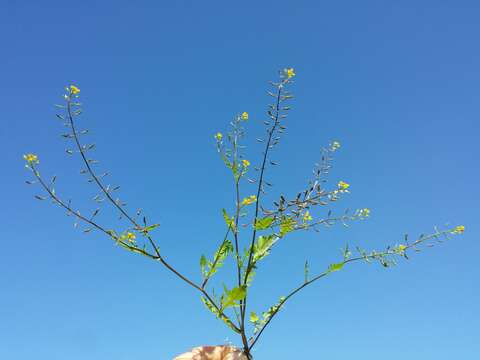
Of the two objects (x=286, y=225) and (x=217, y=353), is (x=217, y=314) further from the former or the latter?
(x=286, y=225)

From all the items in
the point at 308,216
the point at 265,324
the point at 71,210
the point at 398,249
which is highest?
the point at 71,210

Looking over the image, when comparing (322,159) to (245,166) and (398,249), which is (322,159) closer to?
(245,166)

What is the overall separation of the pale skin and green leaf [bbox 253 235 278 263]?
2.34ft

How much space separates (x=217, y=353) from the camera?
3.22 m

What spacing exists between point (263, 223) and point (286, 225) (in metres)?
0.20

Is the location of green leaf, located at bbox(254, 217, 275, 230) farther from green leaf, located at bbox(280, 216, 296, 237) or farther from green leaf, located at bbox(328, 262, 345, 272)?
green leaf, located at bbox(328, 262, 345, 272)

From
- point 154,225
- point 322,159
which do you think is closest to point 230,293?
point 154,225

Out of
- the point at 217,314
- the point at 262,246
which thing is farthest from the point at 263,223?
the point at 217,314

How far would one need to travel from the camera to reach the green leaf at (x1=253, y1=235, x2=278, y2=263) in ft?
12.3

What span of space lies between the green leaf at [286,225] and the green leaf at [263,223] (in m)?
0.10

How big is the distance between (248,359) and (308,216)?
1163 mm

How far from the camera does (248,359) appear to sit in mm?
3336

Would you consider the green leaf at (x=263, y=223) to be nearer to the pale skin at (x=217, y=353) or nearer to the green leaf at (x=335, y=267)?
the green leaf at (x=335, y=267)

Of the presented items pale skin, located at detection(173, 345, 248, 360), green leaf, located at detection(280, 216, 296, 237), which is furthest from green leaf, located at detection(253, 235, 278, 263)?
pale skin, located at detection(173, 345, 248, 360)
